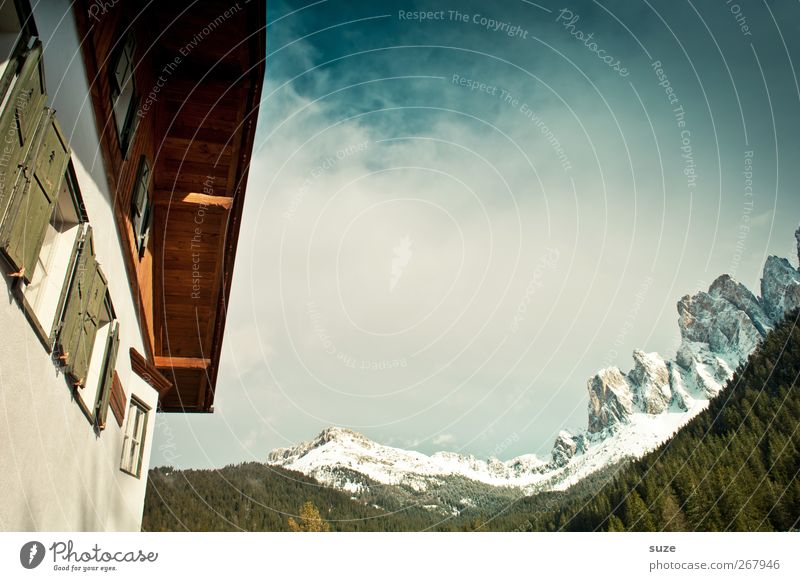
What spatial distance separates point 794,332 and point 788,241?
118 metres

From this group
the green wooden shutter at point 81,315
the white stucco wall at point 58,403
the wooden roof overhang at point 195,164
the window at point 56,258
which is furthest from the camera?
the wooden roof overhang at point 195,164

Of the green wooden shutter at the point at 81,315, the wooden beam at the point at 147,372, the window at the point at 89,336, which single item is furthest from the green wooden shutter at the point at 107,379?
the wooden beam at the point at 147,372

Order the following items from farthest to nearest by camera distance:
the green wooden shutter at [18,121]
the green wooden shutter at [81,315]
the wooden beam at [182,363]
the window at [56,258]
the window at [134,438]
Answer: the wooden beam at [182,363]
the window at [134,438]
the green wooden shutter at [81,315]
the window at [56,258]
the green wooden shutter at [18,121]

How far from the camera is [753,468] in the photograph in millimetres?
62188

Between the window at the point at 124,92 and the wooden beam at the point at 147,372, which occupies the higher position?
the window at the point at 124,92

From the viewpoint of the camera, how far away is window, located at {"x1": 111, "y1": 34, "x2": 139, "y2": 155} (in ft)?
17.7

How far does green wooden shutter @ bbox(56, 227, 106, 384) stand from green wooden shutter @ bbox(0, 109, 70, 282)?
3.58ft

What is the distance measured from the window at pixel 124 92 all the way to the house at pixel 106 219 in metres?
0.02

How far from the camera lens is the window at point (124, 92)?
5396mm

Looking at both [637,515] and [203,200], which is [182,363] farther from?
[637,515]

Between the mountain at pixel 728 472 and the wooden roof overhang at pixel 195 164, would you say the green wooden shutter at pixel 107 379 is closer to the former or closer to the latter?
the wooden roof overhang at pixel 195 164

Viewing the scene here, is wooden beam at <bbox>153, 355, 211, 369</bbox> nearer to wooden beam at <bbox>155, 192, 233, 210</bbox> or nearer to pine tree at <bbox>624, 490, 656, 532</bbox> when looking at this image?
wooden beam at <bbox>155, 192, 233, 210</bbox>
